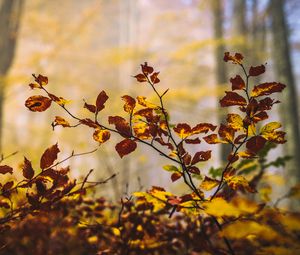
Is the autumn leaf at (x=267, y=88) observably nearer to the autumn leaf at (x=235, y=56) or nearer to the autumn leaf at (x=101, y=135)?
the autumn leaf at (x=235, y=56)

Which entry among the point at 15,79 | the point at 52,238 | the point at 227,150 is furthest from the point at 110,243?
A: the point at 227,150

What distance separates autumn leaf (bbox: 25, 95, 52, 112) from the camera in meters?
0.93

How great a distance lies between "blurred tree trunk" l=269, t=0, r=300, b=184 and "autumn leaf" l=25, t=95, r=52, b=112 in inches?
162

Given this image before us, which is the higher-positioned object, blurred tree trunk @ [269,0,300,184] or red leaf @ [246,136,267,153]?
blurred tree trunk @ [269,0,300,184]

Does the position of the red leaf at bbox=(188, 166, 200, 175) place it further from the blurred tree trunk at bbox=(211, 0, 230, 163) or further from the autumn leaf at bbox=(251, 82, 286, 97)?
the blurred tree trunk at bbox=(211, 0, 230, 163)

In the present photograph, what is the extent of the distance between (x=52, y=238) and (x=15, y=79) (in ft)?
11.3

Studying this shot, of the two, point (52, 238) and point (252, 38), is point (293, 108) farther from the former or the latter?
point (52, 238)

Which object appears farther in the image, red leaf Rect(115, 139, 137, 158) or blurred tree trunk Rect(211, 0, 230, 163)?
blurred tree trunk Rect(211, 0, 230, 163)

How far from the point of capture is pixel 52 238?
1.52m

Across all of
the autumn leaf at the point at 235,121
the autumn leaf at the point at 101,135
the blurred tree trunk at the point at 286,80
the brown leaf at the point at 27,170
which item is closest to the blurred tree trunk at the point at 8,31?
the blurred tree trunk at the point at 286,80

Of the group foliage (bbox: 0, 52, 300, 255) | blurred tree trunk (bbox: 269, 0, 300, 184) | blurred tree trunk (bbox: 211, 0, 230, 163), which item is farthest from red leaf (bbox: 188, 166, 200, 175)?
blurred tree trunk (bbox: 211, 0, 230, 163)

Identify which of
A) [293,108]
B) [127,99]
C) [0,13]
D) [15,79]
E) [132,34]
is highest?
[132,34]

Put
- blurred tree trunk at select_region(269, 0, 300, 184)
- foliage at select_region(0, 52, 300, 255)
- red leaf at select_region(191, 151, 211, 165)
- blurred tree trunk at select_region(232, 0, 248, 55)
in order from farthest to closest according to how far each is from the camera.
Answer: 1. blurred tree trunk at select_region(232, 0, 248, 55)
2. blurred tree trunk at select_region(269, 0, 300, 184)
3. red leaf at select_region(191, 151, 211, 165)
4. foliage at select_region(0, 52, 300, 255)

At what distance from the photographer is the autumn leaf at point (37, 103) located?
0.93 meters
